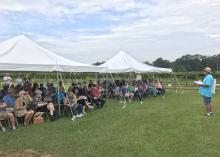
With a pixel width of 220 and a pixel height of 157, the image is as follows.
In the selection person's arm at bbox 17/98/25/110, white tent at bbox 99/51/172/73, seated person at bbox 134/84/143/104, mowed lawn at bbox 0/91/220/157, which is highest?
white tent at bbox 99/51/172/73

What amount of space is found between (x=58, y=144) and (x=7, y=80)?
10.7 m

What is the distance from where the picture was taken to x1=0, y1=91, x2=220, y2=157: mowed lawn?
7.11 meters

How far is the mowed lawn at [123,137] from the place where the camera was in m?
7.11

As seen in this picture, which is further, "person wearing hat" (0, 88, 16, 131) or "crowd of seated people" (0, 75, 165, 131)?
"crowd of seated people" (0, 75, 165, 131)

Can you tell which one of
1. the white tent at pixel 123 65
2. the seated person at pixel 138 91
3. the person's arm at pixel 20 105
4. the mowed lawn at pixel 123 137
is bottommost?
the mowed lawn at pixel 123 137

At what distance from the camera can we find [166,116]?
40.1 ft

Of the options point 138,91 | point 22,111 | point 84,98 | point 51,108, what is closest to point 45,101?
point 51,108

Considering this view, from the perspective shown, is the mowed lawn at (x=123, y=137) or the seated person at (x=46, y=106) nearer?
the mowed lawn at (x=123, y=137)

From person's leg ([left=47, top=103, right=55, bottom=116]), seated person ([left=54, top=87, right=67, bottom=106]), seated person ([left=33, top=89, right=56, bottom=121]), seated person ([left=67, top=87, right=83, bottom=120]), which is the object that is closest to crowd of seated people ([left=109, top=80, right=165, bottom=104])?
seated person ([left=67, top=87, right=83, bottom=120])

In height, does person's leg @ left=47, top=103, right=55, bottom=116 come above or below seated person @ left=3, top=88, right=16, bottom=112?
below

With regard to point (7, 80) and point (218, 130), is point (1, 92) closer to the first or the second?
point (7, 80)

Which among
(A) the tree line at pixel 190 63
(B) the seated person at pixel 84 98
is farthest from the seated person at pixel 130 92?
(A) the tree line at pixel 190 63

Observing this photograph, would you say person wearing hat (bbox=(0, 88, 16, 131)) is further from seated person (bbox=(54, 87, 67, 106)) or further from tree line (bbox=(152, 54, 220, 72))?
tree line (bbox=(152, 54, 220, 72))

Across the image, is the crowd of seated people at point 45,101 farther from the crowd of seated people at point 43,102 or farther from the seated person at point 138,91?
the seated person at point 138,91
